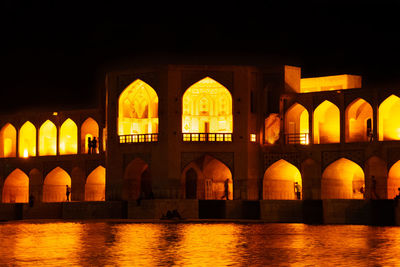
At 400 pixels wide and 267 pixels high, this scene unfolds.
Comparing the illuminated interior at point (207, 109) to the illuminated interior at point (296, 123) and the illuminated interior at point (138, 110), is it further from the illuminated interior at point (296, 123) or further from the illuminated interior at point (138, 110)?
the illuminated interior at point (296, 123)

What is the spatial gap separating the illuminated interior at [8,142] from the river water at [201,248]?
18846 millimetres

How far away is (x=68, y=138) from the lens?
37000 mm

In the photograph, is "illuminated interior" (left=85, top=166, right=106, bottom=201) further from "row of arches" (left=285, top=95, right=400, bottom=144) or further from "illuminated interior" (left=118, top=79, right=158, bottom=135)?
"row of arches" (left=285, top=95, right=400, bottom=144)

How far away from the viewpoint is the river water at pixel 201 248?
12.2 metres

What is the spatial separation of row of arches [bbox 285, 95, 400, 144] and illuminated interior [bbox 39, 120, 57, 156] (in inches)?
441

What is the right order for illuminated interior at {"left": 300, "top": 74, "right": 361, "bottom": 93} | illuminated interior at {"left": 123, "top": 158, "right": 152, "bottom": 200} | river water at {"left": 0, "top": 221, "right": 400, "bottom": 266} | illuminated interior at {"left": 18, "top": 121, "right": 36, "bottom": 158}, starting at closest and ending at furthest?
river water at {"left": 0, "top": 221, "right": 400, "bottom": 266} < illuminated interior at {"left": 123, "top": 158, "right": 152, "bottom": 200} < illuminated interior at {"left": 300, "top": 74, "right": 361, "bottom": 93} < illuminated interior at {"left": 18, "top": 121, "right": 36, "bottom": 158}

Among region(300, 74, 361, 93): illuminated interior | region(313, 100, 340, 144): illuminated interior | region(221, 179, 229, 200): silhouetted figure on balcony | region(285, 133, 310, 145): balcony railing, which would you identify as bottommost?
region(221, 179, 229, 200): silhouetted figure on balcony

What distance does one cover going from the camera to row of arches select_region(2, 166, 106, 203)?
117 feet

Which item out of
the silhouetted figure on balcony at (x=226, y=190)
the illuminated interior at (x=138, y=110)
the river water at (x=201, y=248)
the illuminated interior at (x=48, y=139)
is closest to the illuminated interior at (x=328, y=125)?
the silhouetted figure on balcony at (x=226, y=190)

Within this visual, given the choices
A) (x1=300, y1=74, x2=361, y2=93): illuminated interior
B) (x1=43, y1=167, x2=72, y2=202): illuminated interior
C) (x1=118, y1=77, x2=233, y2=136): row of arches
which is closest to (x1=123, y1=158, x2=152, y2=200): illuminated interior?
(x1=118, y1=77, x2=233, y2=136): row of arches

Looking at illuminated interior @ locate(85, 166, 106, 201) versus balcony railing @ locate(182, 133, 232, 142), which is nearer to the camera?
balcony railing @ locate(182, 133, 232, 142)

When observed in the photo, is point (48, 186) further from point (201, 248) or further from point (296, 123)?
point (201, 248)

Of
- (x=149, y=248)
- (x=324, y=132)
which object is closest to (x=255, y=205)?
(x=324, y=132)

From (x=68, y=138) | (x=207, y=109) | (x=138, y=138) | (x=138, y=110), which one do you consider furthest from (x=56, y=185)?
(x=207, y=109)
